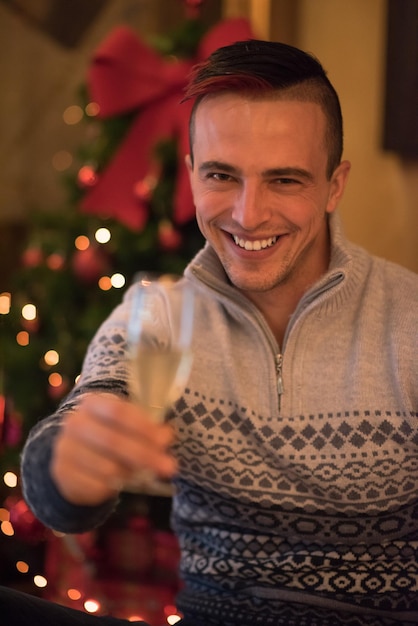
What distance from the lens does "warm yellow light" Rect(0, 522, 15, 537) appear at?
8.81ft

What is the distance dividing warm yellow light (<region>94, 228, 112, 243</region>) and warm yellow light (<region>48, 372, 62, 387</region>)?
0.37 m

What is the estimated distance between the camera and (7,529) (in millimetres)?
2717

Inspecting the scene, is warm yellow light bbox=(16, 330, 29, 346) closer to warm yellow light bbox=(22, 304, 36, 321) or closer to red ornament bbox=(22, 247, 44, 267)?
warm yellow light bbox=(22, 304, 36, 321)

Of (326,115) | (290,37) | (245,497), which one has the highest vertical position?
(290,37)

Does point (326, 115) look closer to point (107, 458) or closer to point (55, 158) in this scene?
point (107, 458)

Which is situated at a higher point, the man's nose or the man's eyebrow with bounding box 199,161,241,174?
the man's eyebrow with bounding box 199,161,241,174

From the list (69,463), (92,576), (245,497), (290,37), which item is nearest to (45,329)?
(92,576)

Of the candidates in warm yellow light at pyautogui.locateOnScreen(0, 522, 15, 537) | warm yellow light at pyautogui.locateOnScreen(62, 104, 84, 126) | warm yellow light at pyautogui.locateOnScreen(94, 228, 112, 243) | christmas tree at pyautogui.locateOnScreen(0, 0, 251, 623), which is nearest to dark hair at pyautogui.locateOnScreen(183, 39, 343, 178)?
christmas tree at pyautogui.locateOnScreen(0, 0, 251, 623)

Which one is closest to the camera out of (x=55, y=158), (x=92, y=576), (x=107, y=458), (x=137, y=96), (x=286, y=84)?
(x=107, y=458)

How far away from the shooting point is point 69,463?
105 centimetres

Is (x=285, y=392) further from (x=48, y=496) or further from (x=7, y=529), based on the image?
(x=7, y=529)

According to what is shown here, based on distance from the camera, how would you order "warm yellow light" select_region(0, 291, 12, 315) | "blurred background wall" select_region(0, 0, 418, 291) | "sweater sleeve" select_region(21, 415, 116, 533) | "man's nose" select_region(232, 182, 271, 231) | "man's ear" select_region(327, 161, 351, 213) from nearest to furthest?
"sweater sleeve" select_region(21, 415, 116, 533) < "man's nose" select_region(232, 182, 271, 231) < "man's ear" select_region(327, 161, 351, 213) < "blurred background wall" select_region(0, 0, 418, 291) < "warm yellow light" select_region(0, 291, 12, 315)

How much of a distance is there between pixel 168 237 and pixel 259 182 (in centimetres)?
88

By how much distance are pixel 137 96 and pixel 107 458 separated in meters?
1.51
